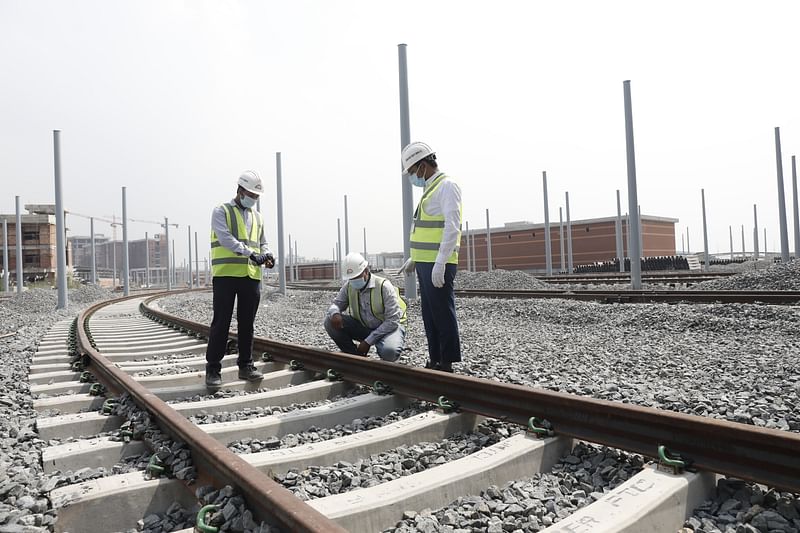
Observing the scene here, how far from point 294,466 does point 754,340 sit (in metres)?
5.63

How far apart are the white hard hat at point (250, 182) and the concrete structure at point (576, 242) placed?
43.9 meters

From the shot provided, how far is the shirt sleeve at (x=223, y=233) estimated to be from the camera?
449cm

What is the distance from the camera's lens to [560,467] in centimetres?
258

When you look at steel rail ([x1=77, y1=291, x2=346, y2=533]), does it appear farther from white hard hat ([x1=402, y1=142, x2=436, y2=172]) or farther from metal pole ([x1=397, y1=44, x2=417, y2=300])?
metal pole ([x1=397, y1=44, x2=417, y2=300])

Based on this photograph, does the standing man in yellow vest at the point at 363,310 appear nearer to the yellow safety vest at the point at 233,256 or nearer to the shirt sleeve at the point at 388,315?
the shirt sleeve at the point at 388,315

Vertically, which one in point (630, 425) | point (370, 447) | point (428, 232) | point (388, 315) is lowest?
point (370, 447)

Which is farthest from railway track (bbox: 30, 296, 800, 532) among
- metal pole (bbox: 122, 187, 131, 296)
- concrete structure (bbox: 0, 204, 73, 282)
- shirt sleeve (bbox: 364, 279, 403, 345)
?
concrete structure (bbox: 0, 204, 73, 282)

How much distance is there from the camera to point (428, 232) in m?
4.75

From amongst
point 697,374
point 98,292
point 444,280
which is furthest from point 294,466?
point 98,292

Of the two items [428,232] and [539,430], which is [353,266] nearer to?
[428,232]

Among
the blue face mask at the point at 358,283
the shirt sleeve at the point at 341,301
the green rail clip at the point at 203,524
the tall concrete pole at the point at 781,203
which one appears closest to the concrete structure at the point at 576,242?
the tall concrete pole at the point at 781,203

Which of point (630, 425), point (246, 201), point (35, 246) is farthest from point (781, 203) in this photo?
point (35, 246)

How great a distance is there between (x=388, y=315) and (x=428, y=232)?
0.95 m

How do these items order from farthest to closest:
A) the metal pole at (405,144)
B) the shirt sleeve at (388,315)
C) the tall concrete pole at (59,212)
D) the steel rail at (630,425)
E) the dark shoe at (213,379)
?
1. the tall concrete pole at (59,212)
2. the metal pole at (405,144)
3. the shirt sleeve at (388,315)
4. the dark shoe at (213,379)
5. the steel rail at (630,425)
